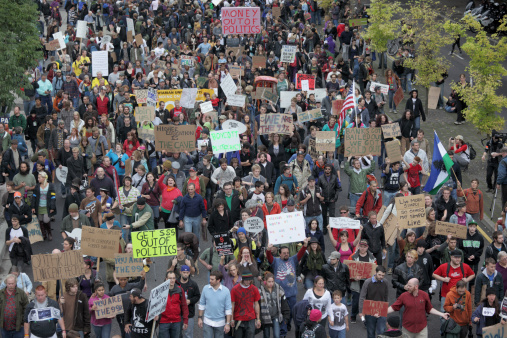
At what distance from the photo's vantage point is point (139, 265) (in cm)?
1334

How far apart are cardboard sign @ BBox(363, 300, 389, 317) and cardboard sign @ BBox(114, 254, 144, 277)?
3583 mm

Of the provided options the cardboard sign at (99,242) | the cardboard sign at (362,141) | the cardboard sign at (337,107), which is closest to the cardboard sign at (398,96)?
the cardboard sign at (337,107)

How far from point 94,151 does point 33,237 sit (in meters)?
4.04

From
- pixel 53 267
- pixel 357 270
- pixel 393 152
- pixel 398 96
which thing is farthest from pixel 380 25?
pixel 53 267

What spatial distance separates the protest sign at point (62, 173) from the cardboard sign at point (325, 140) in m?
5.76

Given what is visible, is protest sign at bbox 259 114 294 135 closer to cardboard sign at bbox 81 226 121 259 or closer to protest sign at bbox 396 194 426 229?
protest sign at bbox 396 194 426 229

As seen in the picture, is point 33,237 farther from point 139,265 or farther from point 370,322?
point 370,322

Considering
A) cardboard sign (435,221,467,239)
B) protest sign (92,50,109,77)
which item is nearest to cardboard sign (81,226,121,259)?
cardboard sign (435,221,467,239)

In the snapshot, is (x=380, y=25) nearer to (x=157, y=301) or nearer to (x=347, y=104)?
(x=347, y=104)

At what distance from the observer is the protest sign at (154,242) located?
548 inches

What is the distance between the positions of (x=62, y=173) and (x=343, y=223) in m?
7.36

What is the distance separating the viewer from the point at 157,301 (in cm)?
1183

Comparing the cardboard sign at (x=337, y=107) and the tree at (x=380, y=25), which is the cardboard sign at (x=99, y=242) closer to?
the cardboard sign at (x=337, y=107)

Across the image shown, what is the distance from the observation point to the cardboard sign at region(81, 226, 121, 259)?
46.8 ft
